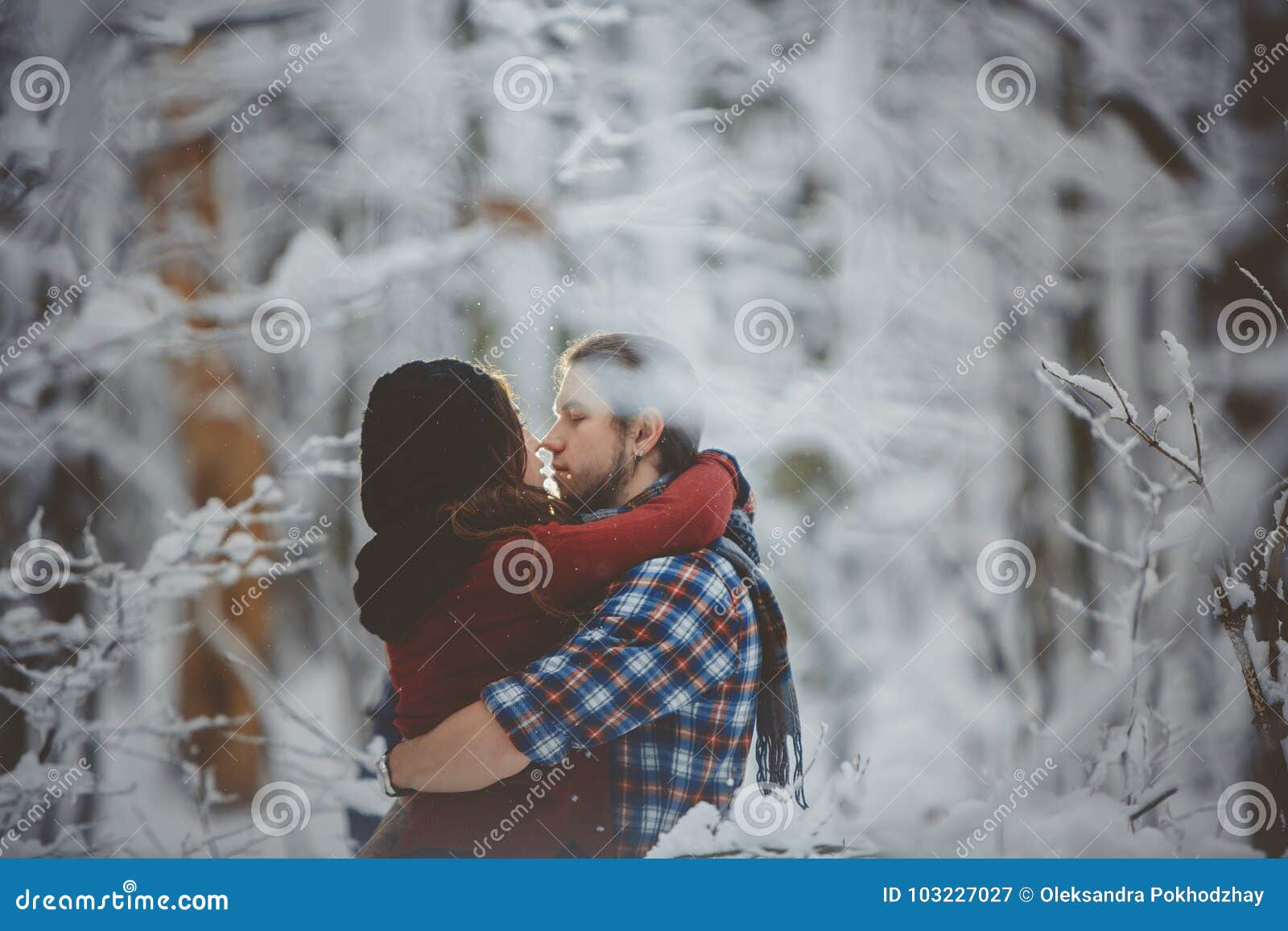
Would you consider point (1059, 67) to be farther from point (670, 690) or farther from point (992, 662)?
point (670, 690)

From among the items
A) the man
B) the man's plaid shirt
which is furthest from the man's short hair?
the man's plaid shirt

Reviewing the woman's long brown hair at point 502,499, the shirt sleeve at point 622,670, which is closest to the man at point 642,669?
the shirt sleeve at point 622,670

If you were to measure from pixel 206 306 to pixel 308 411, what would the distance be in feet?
1.32

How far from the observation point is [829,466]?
8.72ft

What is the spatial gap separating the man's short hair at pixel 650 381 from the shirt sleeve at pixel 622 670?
348 mm

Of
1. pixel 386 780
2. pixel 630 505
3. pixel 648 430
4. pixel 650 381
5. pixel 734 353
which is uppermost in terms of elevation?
pixel 734 353

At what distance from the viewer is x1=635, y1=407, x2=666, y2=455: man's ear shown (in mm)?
2432

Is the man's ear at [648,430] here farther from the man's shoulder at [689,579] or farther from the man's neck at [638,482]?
the man's shoulder at [689,579]

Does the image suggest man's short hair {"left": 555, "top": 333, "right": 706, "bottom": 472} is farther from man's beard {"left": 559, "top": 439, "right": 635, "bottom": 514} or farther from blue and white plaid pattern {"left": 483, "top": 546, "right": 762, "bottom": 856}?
blue and white plaid pattern {"left": 483, "top": 546, "right": 762, "bottom": 856}

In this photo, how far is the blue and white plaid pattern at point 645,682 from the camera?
222 centimetres

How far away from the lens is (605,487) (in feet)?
7.86

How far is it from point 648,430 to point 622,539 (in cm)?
34

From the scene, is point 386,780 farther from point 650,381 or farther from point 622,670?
point 650,381

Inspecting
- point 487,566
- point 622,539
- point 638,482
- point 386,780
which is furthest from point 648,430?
point 386,780
